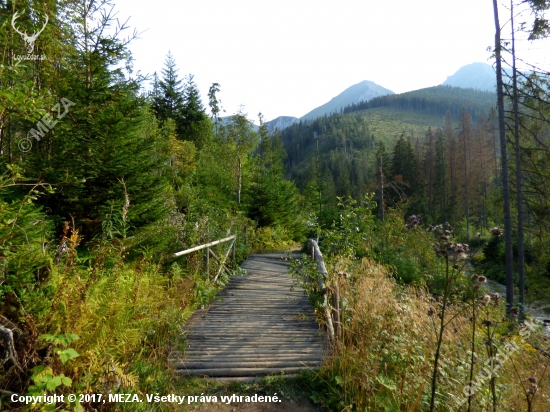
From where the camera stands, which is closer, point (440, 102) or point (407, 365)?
point (407, 365)

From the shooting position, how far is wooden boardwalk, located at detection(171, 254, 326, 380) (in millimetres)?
3553

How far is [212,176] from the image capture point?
13.5 meters

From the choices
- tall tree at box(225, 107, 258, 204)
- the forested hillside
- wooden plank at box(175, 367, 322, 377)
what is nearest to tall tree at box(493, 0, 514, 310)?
the forested hillside

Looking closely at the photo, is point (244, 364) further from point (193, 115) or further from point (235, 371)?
point (193, 115)

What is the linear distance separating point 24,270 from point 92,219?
2.73 m

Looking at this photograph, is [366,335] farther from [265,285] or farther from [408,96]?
[408,96]

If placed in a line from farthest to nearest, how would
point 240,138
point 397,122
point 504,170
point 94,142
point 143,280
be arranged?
point 397,122 < point 240,138 < point 504,170 < point 94,142 < point 143,280

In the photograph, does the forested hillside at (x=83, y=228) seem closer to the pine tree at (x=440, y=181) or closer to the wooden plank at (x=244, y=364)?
the wooden plank at (x=244, y=364)

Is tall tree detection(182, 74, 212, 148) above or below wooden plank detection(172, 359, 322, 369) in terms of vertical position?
above

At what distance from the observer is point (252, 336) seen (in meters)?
4.34

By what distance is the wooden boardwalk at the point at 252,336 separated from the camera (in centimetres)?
355

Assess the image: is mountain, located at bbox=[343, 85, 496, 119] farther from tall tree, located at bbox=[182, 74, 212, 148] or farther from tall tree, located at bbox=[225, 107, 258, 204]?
tall tree, located at bbox=[225, 107, 258, 204]

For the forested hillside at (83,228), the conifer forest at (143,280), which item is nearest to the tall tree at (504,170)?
the conifer forest at (143,280)

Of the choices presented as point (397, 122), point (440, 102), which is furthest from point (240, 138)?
point (440, 102)
